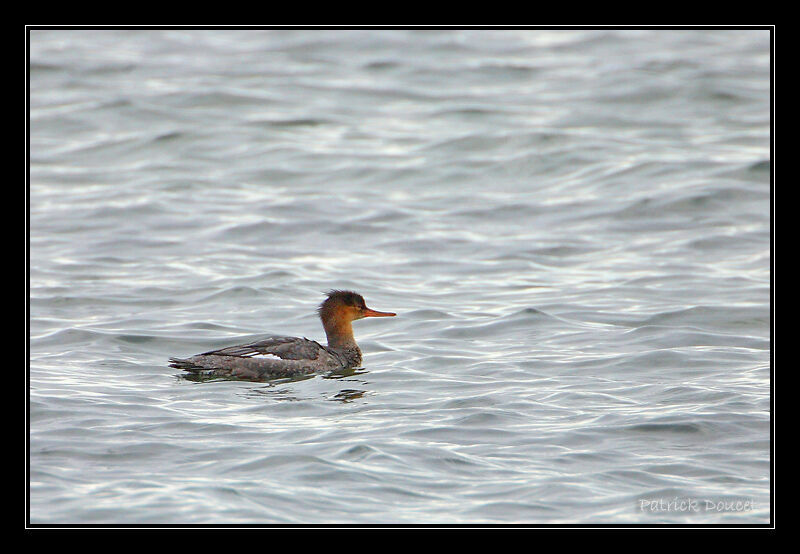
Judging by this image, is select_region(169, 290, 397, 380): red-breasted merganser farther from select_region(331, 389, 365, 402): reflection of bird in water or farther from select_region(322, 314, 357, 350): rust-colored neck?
select_region(331, 389, 365, 402): reflection of bird in water

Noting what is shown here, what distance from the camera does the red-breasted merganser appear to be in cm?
843

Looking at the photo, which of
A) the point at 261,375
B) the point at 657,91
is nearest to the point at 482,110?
the point at 657,91

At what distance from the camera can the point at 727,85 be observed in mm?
19016

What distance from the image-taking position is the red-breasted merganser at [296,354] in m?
8.43

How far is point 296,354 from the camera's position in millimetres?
8789

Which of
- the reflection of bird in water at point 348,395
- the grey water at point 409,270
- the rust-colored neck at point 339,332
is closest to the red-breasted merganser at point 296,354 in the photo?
the rust-colored neck at point 339,332

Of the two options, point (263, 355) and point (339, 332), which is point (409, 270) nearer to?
point (339, 332)

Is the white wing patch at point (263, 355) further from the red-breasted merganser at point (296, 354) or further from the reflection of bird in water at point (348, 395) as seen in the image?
the reflection of bird in water at point (348, 395)

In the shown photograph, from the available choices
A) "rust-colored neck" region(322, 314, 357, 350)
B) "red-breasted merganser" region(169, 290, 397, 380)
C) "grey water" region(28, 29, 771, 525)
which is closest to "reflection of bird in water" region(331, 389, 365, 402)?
"grey water" region(28, 29, 771, 525)

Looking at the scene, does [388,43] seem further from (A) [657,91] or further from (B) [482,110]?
(A) [657,91]

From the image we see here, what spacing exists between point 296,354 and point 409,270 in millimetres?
3726

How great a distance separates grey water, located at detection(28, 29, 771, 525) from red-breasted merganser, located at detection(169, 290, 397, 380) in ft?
0.59

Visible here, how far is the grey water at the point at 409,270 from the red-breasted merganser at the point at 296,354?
179mm

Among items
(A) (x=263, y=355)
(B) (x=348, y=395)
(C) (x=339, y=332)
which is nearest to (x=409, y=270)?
(C) (x=339, y=332)
